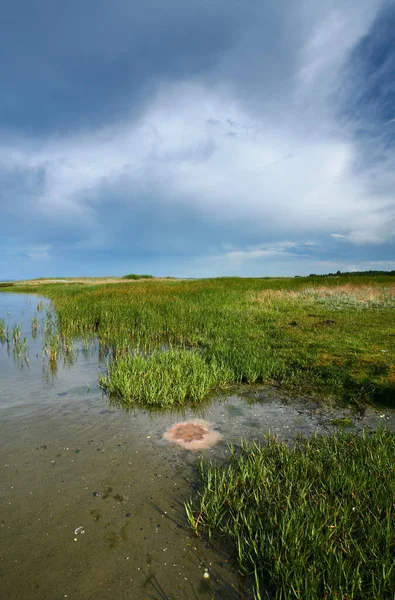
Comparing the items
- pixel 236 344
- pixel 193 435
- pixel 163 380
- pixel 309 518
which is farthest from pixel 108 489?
pixel 236 344

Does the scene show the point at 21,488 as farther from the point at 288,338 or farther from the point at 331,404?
the point at 288,338

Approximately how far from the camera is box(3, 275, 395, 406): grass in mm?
9070

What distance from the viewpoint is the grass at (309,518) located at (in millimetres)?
3236

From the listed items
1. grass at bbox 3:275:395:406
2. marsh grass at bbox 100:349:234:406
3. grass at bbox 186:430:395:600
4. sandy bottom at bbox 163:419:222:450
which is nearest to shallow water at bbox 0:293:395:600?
sandy bottom at bbox 163:419:222:450

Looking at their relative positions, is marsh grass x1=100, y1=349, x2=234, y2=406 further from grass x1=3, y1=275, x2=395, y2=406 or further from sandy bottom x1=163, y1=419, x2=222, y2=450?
sandy bottom x1=163, y1=419, x2=222, y2=450

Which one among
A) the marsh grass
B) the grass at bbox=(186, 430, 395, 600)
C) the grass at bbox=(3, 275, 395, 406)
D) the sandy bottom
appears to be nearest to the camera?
the grass at bbox=(186, 430, 395, 600)

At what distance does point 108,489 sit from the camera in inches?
195

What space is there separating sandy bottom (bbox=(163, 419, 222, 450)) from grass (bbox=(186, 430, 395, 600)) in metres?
0.80

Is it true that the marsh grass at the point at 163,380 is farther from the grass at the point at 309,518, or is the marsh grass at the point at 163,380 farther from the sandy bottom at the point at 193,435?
the grass at the point at 309,518

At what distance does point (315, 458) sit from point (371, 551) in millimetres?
1987

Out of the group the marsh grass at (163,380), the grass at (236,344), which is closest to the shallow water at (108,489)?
the marsh grass at (163,380)

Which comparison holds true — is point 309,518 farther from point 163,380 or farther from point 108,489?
point 163,380

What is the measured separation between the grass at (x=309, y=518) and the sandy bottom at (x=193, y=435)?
800 mm

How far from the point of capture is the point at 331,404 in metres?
8.40
